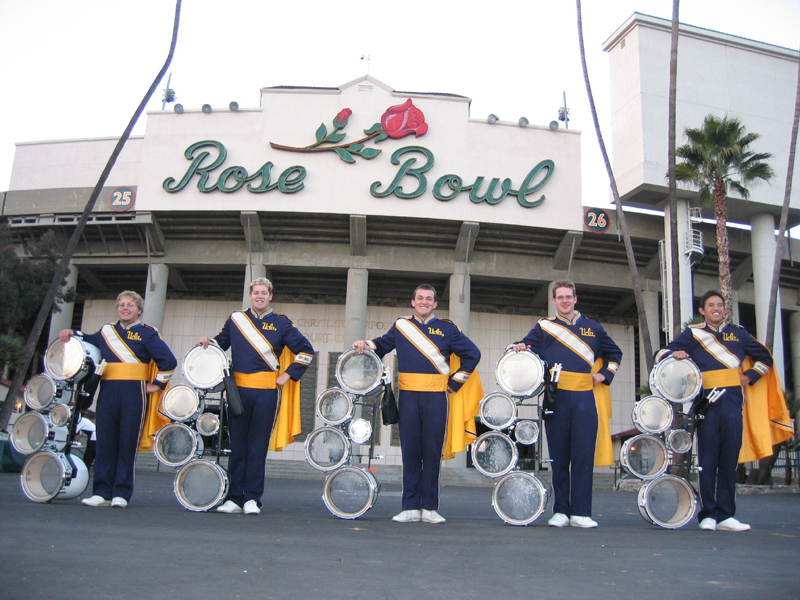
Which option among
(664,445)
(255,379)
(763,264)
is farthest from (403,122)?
(664,445)

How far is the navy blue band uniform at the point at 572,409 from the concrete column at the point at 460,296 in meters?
19.4

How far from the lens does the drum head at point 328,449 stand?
6469mm

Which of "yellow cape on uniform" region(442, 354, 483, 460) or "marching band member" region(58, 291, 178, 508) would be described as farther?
"marching band member" region(58, 291, 178, 508)

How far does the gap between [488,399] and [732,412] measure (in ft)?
8.00

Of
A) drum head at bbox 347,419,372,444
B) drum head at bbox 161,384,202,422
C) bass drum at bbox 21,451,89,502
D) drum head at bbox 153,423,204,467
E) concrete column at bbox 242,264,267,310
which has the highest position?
concrete column at bbox 242,264,267,310

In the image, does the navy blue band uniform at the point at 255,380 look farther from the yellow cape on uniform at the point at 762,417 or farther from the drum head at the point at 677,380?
the yellow cape on uniform at the point at 762,417

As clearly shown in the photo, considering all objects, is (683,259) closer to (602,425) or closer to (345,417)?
(602,425)

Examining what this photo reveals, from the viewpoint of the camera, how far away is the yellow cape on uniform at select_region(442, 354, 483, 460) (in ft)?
22.3

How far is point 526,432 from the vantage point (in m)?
6.71

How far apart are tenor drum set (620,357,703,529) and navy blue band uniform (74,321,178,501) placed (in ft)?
16.0

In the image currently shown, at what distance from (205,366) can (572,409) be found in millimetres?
3610

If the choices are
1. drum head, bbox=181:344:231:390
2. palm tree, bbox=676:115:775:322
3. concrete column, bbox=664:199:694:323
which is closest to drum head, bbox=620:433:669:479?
drum head, bbox=181:344:231:390

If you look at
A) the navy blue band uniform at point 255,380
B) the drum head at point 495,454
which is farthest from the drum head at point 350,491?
the drum head at point 495,454

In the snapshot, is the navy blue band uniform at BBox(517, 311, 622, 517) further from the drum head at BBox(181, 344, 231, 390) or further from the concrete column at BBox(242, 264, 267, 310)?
the concrete column at BBox(242, 264, 267, 310)
